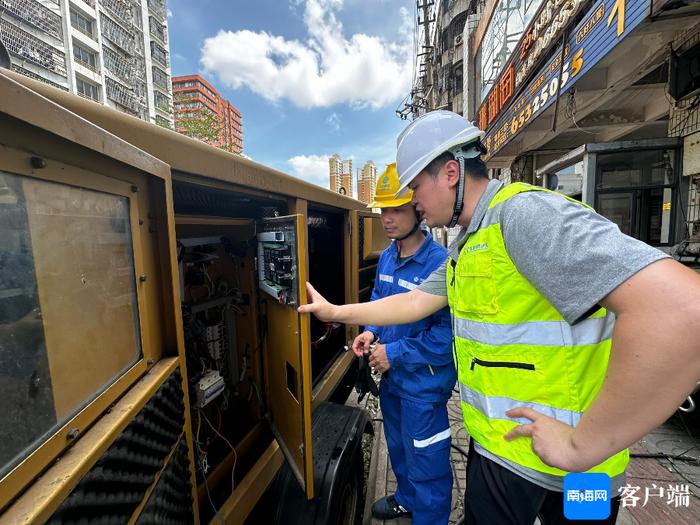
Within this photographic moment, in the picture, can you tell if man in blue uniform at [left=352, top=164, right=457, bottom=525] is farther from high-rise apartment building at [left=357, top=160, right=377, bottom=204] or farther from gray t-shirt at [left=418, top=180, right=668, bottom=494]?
high-rise apartment building at [left=357, top=160, right=377, bottom=204]

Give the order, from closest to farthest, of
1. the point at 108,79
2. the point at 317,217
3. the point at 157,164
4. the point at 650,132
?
the point at 157,164 < the point at 317,217 < the point at 650,132 < the point at 108,79

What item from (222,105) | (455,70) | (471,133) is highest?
(222,105)

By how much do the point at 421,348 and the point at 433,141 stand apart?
1240 millimetres

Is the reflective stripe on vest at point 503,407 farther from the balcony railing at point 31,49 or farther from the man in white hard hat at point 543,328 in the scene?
the balcony railing at point 31,49

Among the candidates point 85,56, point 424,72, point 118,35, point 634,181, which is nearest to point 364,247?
point 634,181

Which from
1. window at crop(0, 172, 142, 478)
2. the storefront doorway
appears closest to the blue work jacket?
window at crop(0, 172, 142, 478)

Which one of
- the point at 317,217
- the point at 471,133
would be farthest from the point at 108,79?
the point at 471,133

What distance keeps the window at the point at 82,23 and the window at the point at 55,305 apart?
115 ft

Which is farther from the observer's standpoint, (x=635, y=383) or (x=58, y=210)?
(x=635, y=383)

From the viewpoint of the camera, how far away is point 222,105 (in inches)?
2173

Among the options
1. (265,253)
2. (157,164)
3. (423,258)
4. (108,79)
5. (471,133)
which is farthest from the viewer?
(108,79)

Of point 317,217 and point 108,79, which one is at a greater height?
point 108,79

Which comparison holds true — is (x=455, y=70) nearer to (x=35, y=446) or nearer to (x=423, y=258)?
(x=423, y=258)

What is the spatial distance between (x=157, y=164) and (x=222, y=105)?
64.1 meters
